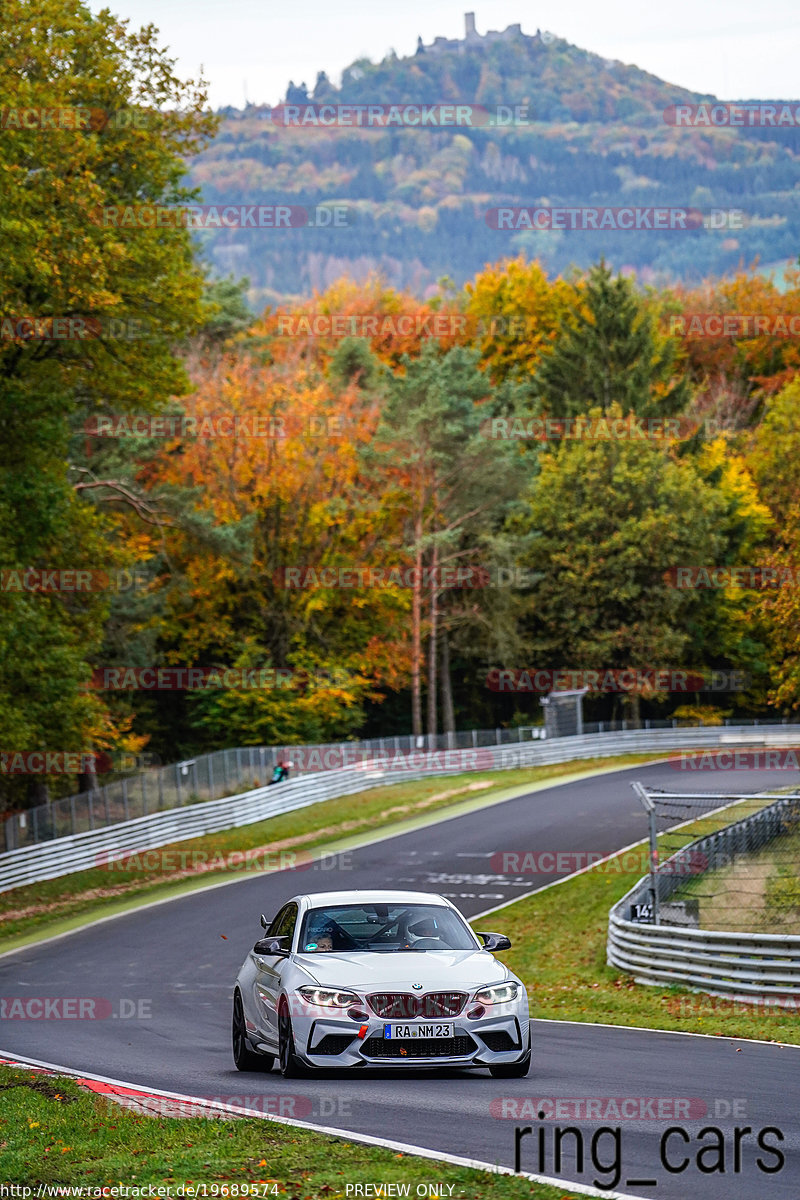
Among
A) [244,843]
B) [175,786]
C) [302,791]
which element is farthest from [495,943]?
[302,791]

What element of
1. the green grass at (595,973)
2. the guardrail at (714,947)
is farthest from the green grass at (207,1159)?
the guardrail at (714,947)

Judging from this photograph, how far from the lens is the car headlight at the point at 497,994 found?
10500 millimetres

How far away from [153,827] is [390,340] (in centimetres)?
5342

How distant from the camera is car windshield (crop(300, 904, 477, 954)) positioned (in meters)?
11.3

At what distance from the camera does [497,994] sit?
10.6 metres

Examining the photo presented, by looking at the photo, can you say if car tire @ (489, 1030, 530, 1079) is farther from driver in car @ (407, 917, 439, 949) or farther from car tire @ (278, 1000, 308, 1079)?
car tire @ (278, 1000, 308, 1079)

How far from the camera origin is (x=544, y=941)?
25.6 metres

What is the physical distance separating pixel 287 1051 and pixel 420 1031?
1033 millimetres

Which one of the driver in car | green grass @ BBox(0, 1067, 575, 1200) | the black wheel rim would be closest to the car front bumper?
the driver in car

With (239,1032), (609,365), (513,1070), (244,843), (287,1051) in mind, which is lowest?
(244,843)

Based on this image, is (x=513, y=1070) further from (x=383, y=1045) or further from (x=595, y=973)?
(x=595, y=973)

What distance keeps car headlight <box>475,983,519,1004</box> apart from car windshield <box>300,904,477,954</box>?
2.47ft

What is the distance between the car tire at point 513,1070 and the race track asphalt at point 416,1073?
0.39 feet

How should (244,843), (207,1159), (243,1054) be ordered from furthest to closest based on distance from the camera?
(244,843), (243,1054), (207,1159)
